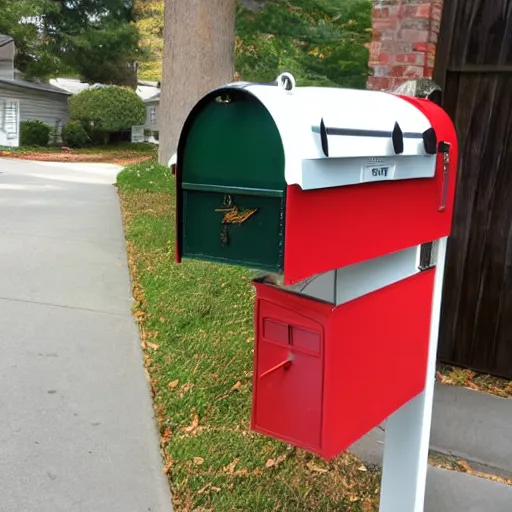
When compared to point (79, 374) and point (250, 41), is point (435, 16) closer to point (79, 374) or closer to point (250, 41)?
point (79, 374)

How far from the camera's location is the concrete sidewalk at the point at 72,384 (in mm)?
3033

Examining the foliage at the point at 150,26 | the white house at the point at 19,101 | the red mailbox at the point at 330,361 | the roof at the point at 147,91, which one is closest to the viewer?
the red mailbox at the point at 330,361

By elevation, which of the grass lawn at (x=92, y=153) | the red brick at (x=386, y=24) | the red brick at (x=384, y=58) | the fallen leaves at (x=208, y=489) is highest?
the red brick at (x=386, y=24)

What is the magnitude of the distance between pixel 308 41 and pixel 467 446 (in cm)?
1131

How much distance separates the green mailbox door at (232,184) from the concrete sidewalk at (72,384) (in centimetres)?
169

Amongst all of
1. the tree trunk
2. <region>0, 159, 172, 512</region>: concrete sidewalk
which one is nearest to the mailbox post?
<region>0, 159, 172, 512</region>: concrete sidewalk

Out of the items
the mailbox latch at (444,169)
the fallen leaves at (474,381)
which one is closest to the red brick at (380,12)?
the mailbox latch at (444,169)

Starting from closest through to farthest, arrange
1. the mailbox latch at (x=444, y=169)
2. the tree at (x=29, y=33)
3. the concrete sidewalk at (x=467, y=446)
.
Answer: the mailbox latch at (x=444, y=169), the concrete sidewalk at (x=467, y=446), the tree at (x=29, y=33)

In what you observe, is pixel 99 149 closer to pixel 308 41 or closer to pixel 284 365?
pixel 308 41

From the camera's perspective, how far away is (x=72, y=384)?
13.4 ft

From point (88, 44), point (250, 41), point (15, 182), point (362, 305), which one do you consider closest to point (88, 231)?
point (15, 182)

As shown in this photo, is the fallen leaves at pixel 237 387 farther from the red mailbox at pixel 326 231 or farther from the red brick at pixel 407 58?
the red brick at pixel 407 58

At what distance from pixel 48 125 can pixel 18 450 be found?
89.7ft

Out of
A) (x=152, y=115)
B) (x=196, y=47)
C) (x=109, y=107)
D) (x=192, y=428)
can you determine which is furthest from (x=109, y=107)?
(x=192, y=428)
